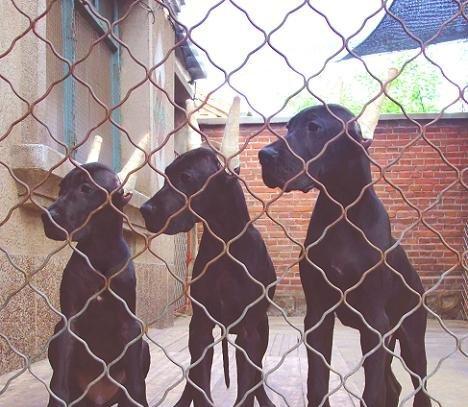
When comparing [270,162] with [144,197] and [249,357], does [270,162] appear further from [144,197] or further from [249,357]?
[144,197]

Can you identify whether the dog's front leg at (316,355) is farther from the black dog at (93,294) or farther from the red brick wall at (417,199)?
the red brick wall at (417,199)

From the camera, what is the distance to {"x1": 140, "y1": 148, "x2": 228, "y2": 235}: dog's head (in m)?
2.89

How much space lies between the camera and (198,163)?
2969mm

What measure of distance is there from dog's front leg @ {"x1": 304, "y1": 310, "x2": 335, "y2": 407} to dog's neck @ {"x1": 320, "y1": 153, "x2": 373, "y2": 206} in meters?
0.45

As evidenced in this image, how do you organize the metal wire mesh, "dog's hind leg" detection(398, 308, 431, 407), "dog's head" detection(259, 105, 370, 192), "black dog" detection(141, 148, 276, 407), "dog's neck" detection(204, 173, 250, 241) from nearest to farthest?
the metal wire mesh → "dog's head" detection(259, 105, 370, 192) → "black dog" detection(141, 148, 276, 407) → "dog's neck" detection(204, 173, 250, 241) → "dog's hind leg" detection(398, 308, 431, 407)

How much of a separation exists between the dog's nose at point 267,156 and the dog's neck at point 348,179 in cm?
33

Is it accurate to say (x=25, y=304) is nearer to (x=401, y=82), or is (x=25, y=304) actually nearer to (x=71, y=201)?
(x=71, y=201)

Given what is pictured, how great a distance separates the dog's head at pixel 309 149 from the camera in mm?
2520

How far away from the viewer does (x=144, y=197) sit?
606 centimetres

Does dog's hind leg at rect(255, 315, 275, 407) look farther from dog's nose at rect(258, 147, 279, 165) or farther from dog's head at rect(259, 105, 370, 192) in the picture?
dog's nose at rect(258, 147, 279, 165)

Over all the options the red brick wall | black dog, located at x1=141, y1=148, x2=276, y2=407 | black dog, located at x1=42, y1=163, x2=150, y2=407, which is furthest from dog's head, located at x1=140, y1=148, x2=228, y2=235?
the red brick wall

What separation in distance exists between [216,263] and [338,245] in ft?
1.68

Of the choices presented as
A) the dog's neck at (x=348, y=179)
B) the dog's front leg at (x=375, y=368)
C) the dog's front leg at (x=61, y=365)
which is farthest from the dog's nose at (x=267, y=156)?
the dog's front leg at (x=61, y=365)

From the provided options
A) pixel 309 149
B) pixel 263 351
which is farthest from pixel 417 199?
pixel 309 149
